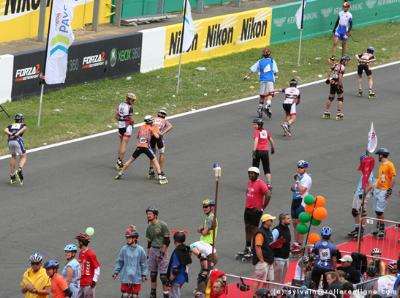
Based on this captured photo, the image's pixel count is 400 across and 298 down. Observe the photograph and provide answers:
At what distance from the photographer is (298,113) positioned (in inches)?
1399

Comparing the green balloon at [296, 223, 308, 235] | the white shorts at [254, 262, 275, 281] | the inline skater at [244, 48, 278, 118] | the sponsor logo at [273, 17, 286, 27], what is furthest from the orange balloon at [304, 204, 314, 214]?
the sponsor logo at [273, 17, 286, 27]

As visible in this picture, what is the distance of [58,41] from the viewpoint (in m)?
32.0

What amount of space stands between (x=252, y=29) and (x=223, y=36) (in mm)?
1607

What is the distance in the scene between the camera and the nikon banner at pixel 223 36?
3909cm

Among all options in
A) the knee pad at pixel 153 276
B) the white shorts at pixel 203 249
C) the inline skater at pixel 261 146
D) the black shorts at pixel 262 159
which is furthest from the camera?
the black shorts at pixel 262 159

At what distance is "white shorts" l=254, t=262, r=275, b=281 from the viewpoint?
21.6 meters

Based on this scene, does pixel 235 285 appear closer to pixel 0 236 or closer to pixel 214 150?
pixel 0 236

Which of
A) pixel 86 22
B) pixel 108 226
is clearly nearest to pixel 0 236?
pixel 108 226

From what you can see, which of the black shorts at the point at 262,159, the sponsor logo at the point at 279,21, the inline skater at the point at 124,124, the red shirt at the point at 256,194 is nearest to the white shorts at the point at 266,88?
the inline skater at the point at 124,124

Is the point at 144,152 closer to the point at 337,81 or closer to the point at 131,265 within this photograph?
the point at 131,265

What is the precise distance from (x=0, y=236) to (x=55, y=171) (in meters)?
4.56

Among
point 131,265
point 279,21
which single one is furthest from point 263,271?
point 279,21

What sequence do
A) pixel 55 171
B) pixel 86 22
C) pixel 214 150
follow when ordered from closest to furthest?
pixel 55 171 < pixel 214 150 < pixel 86 22

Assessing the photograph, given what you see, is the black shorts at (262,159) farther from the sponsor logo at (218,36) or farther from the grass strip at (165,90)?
the sponsor logo at (218,36)
